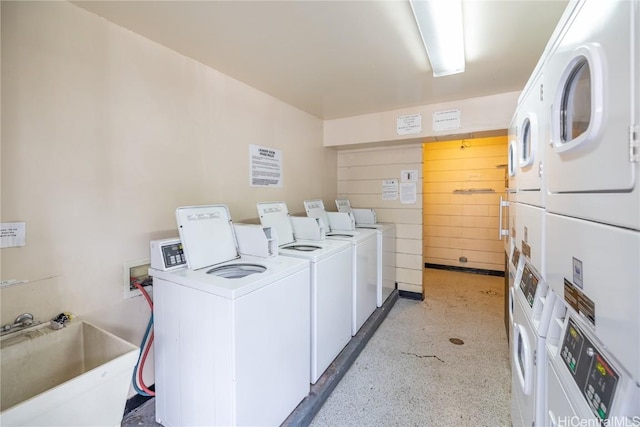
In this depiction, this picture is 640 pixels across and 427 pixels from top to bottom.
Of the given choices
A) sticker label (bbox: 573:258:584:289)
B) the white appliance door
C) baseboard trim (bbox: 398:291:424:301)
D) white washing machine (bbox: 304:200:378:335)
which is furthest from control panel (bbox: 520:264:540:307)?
baseboard trim (bbox: 398:291:424:301)

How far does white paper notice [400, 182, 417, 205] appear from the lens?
12.4 ft

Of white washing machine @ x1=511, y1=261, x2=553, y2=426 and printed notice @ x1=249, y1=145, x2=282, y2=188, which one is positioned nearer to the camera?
white washing machine @ x1=511, y1=261, x2=553, y2=426

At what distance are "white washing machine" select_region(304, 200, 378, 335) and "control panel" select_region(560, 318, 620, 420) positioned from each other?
1.74 m

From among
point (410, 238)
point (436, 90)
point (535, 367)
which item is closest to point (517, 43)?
point (436, 90)

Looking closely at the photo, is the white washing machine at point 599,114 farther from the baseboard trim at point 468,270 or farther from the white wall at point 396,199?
the baseboard trim at point 468,270

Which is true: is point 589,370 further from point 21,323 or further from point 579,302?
point 21,323

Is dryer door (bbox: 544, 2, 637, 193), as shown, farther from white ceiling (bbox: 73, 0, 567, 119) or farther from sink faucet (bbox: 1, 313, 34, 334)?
sink faucet (bbox: 1, 313, 34, 334)

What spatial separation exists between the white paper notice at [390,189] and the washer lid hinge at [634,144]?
11.1 feet

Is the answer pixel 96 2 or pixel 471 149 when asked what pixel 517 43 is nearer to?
pixel 96 2

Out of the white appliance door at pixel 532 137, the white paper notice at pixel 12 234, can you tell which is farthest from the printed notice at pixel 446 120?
the white paper notice at pixel 12 234

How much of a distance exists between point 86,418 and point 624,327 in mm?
1673

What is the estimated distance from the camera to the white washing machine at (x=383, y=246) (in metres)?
3.26

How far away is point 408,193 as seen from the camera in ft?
12.5

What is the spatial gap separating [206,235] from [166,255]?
286 millimetres
